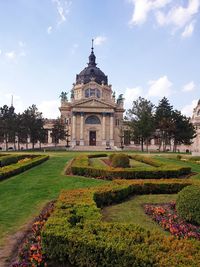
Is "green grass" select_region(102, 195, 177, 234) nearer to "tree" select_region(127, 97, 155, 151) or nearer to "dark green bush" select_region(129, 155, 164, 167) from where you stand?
"dark green bush" select_region(129, 155, 164, 167)

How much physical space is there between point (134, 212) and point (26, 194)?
16.5ft

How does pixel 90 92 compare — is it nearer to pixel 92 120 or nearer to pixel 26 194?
pixel 92 120

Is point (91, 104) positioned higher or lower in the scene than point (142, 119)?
higher

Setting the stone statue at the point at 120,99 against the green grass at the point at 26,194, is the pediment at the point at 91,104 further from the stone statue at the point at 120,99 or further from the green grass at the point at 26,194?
the green grass at the point at 26,194

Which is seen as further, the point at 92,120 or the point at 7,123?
the point at 92,120

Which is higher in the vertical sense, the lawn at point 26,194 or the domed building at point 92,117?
the domed building at point 92,117

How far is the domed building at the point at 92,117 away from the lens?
76375 mm

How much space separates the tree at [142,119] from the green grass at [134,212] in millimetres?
43616

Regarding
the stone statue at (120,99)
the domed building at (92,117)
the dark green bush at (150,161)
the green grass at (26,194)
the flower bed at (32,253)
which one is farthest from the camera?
the stone statue at (120,99)

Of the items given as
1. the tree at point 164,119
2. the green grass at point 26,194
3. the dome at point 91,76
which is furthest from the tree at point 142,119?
the green grass at point 26,194

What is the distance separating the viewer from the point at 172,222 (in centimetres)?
816

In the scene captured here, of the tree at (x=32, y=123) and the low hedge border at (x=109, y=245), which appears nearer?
the low hedge border at (x=109, y=245)

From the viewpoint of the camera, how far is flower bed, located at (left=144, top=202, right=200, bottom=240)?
24.2ft

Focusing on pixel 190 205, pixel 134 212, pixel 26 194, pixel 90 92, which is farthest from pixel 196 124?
pixel 190 205
